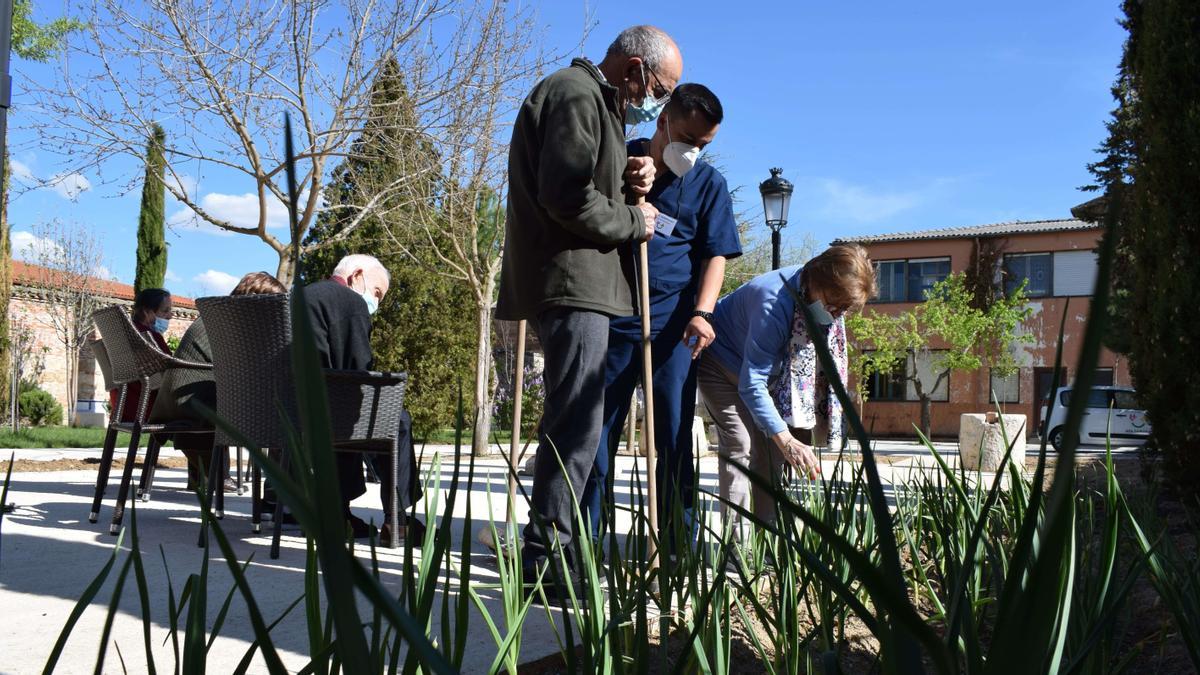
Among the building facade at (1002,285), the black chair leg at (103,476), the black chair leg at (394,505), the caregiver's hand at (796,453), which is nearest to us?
the caregiver's hand at (796,453)

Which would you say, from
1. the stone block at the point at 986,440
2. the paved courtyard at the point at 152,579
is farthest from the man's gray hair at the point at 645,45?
the stone block at the point at 986,440

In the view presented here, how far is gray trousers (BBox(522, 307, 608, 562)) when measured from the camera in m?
2.81

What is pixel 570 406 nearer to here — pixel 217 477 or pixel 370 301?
pixel 370 301

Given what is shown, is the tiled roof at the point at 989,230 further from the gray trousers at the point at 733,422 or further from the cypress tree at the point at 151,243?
the gray trousers at the point at 733,422

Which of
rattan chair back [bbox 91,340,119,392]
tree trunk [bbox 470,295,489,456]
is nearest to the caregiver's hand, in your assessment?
rattan chair back [bbox 91,340,119,392]

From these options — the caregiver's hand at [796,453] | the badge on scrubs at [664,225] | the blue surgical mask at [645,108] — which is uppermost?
the blue surgical mask at [645,108]

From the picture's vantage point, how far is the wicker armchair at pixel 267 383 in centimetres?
370

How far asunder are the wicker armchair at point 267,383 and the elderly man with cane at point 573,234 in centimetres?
97

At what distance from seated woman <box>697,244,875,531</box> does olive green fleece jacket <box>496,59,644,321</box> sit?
618mm

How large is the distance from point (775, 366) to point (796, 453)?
51 cm

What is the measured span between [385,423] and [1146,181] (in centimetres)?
357

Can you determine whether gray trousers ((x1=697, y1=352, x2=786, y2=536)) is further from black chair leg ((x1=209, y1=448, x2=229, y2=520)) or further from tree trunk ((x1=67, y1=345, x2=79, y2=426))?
tree trunk ((x1=67, y1=345, x2=79, y2=426))

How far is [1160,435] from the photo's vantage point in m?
4.23

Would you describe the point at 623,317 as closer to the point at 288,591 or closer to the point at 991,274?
the point at 288,591
